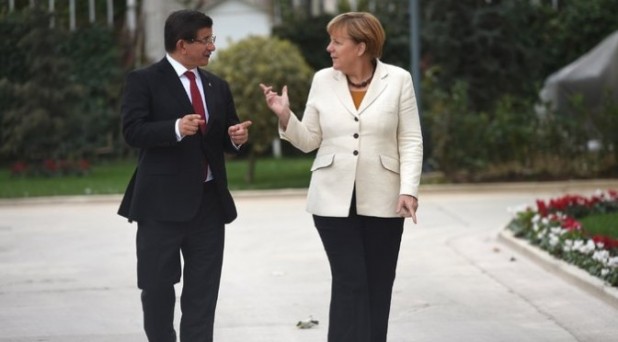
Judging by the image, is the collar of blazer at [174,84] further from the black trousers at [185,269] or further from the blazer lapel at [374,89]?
the blazer lapel at [374,89]

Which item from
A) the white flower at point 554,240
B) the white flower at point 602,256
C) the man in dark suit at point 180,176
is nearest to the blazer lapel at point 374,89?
the man in dark suit at point 180,176

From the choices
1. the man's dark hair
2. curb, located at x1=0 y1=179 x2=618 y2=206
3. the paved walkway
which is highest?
the man's dark hair

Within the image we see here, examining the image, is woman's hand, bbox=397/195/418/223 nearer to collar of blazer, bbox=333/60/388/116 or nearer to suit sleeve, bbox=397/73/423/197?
suit sleeve, bbox=397/73/423/197

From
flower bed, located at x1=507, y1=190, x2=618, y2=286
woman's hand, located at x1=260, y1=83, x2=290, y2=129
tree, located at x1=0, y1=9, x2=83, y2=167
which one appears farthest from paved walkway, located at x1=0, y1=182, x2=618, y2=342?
tree, located at x1=0, y1=9, x2=83, y2=167

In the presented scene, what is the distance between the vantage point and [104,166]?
29.7m

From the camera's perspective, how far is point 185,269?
6965 millimetres

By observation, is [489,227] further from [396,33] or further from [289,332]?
[396,33]

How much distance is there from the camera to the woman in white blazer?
6.62m

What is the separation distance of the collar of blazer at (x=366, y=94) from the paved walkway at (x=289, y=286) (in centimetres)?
217

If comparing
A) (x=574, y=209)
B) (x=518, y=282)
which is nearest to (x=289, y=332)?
(x=518, y=282)

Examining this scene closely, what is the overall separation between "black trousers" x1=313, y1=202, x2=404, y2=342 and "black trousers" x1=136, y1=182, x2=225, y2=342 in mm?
559

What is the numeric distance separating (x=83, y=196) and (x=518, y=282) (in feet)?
35.6

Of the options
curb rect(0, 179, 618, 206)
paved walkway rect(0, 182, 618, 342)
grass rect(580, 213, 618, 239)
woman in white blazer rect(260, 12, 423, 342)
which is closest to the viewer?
woman in white blazer rect(260, 12, 423, 342)

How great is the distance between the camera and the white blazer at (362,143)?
665cm
